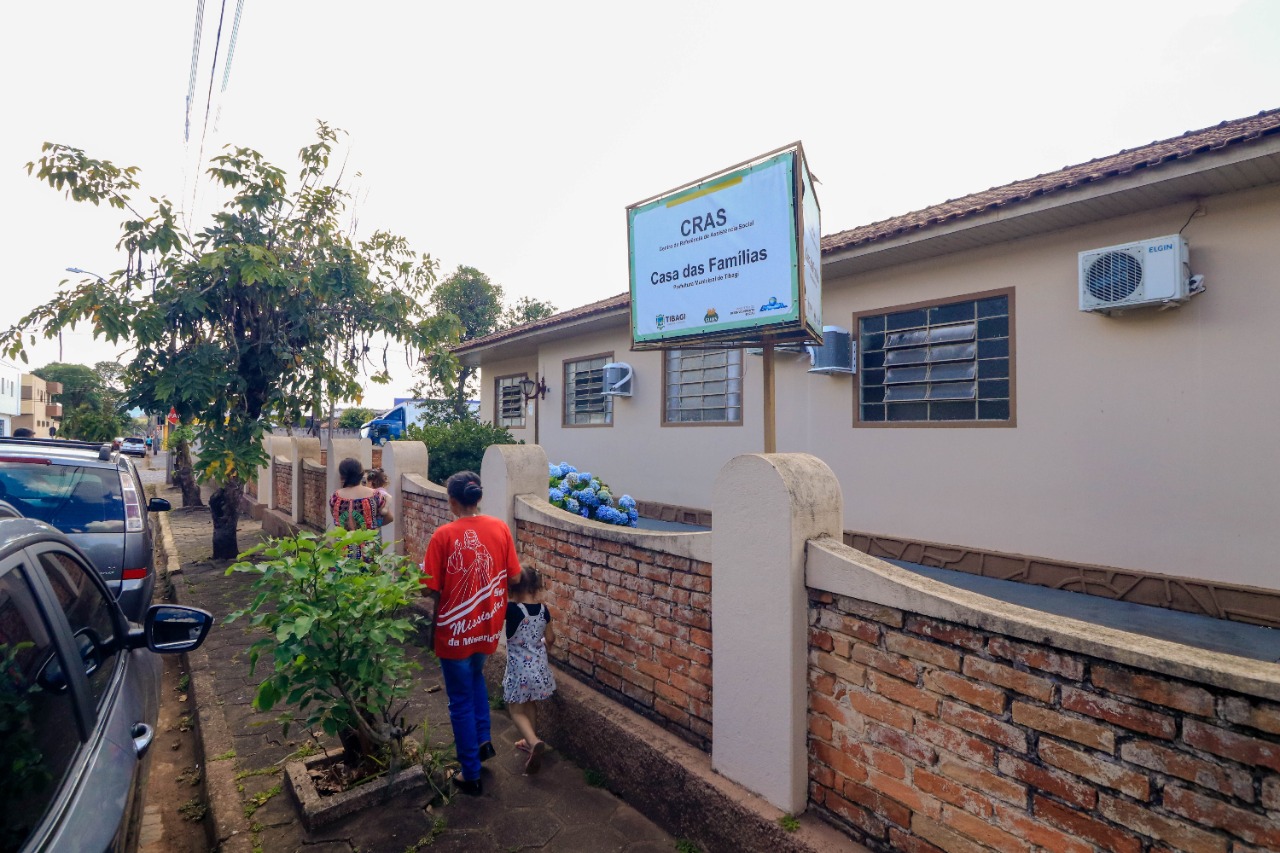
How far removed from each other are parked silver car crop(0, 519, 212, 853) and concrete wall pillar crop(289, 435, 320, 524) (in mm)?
8241

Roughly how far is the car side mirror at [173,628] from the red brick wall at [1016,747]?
2.39 metres

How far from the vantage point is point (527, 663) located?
3.66 metres

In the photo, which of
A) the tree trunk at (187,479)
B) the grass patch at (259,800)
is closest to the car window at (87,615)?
the grass patch at (259,800)

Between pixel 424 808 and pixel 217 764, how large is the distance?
4.28 ft

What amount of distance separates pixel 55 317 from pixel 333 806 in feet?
20.8

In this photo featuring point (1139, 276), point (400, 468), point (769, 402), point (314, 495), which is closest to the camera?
point (769, 402)

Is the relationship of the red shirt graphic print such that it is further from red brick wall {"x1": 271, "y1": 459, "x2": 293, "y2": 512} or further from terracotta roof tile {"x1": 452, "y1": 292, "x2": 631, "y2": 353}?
red brick wall {"x1": 271, "y1": 459, "x2": 293, "y2": 512}

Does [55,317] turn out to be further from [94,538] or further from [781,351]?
[781,351]

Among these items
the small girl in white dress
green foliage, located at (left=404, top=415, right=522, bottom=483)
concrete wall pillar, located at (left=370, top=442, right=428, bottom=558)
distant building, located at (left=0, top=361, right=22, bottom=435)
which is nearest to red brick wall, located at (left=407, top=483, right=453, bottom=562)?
concrete wall pillar, located at (left=370, top=442, right=428, bottom=558)

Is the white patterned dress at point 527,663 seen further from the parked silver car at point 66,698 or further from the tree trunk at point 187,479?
the tree trunk at point 187,479

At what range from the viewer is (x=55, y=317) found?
6.65 m

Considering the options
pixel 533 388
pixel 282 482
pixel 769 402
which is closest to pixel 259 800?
pixel 769 402

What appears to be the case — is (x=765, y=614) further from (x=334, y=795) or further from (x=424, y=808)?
(x=334, y=795)

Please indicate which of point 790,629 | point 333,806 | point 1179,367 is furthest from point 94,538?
point 1179,367
